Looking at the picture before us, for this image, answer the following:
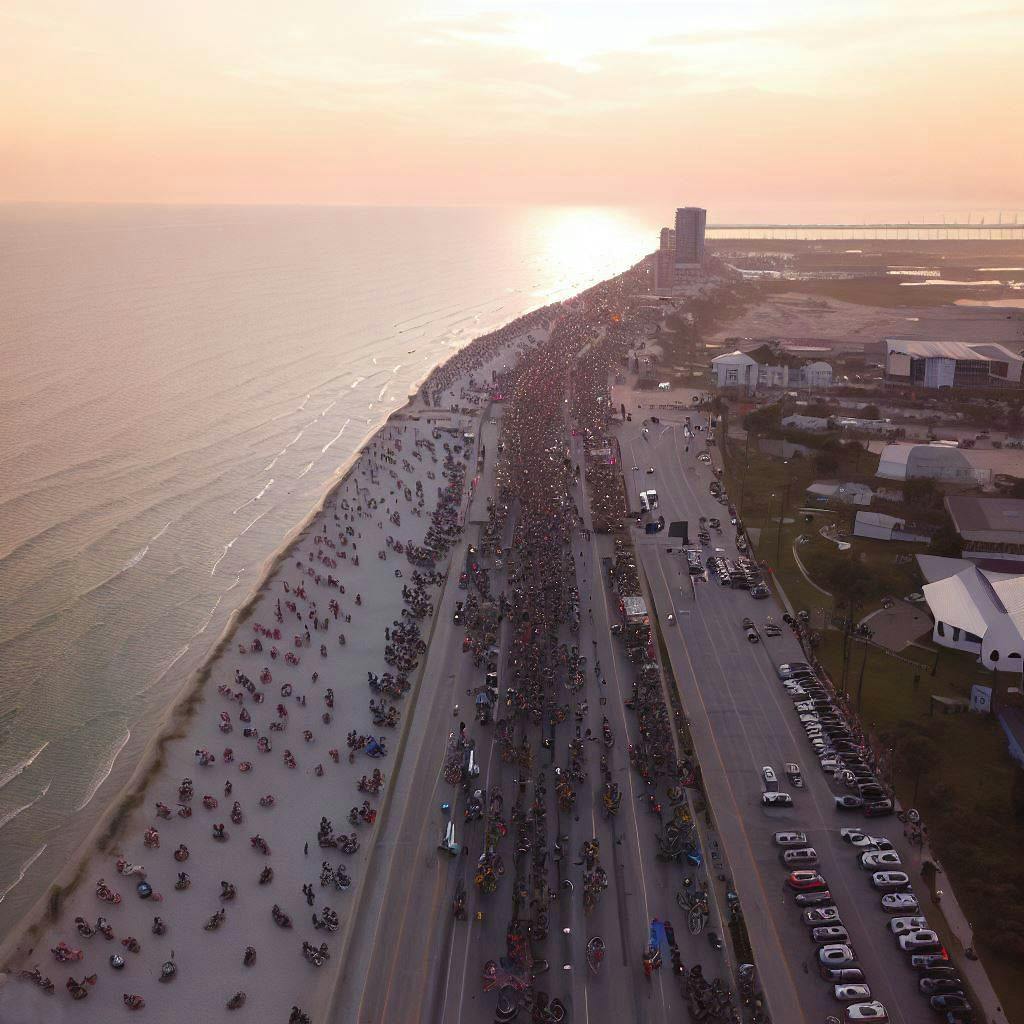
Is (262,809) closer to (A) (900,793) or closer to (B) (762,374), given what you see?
(A) (900,793)

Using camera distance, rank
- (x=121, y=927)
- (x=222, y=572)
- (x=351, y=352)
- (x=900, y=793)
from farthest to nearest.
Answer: (x=351, y=352) → (x=222, y=572) → (x=900, y=793) → (x=121, y=927)

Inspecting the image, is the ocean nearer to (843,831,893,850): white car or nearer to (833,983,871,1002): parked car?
(833,983,871,1002): parked car

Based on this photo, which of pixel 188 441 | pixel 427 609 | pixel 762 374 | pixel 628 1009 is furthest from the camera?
pixel 762 374

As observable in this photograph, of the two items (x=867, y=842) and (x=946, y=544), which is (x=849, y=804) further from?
(x=946, y=544)

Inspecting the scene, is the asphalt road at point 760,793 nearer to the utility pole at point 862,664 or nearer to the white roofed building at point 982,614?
the utility pole at point 862,664

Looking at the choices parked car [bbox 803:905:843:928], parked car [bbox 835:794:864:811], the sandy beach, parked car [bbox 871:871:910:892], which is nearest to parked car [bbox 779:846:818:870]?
parked car [bbox 871:871:910:892]

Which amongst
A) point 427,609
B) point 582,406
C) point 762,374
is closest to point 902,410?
point 762,374

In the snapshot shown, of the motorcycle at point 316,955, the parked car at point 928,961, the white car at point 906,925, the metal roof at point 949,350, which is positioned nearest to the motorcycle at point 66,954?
the motorcycle at point 316,955
